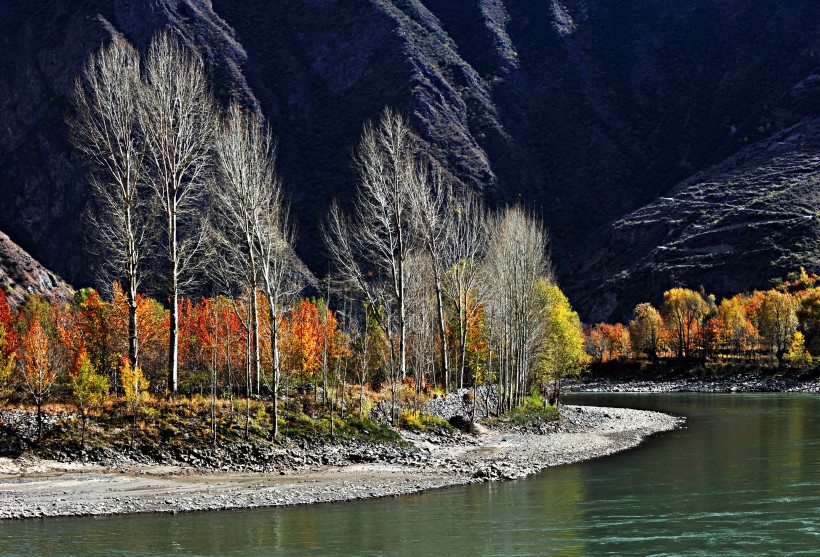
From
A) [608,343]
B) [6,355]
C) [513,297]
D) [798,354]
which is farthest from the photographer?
[608,343]

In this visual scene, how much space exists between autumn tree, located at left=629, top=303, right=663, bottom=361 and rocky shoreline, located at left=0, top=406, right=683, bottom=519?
109939 millimetres

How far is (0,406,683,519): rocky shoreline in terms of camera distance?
27.3 metres

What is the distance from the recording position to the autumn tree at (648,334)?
148 meters

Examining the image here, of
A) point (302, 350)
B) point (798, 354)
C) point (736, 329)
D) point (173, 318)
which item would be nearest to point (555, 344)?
point (302, 350)

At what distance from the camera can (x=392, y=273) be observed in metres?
58.3

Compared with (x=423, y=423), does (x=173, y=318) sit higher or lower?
higher

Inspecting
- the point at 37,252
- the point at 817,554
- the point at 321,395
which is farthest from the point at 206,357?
the point at 37,252

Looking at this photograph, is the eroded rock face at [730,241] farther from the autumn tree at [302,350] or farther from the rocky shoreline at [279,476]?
the rocky shoreline at [279,476]

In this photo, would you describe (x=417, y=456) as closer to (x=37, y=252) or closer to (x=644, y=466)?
(x=644, y=466)

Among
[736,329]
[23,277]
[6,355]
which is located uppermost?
[23,277]

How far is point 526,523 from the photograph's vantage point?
82.9 feet

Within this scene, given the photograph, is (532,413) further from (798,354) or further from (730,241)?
(730,241)

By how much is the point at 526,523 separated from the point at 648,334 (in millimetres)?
132718

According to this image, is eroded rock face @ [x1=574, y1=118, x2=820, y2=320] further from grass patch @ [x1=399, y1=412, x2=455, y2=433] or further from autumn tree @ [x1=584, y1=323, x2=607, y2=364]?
grass patch @ [x1=399, y1=412, x2=455, y2=433]
